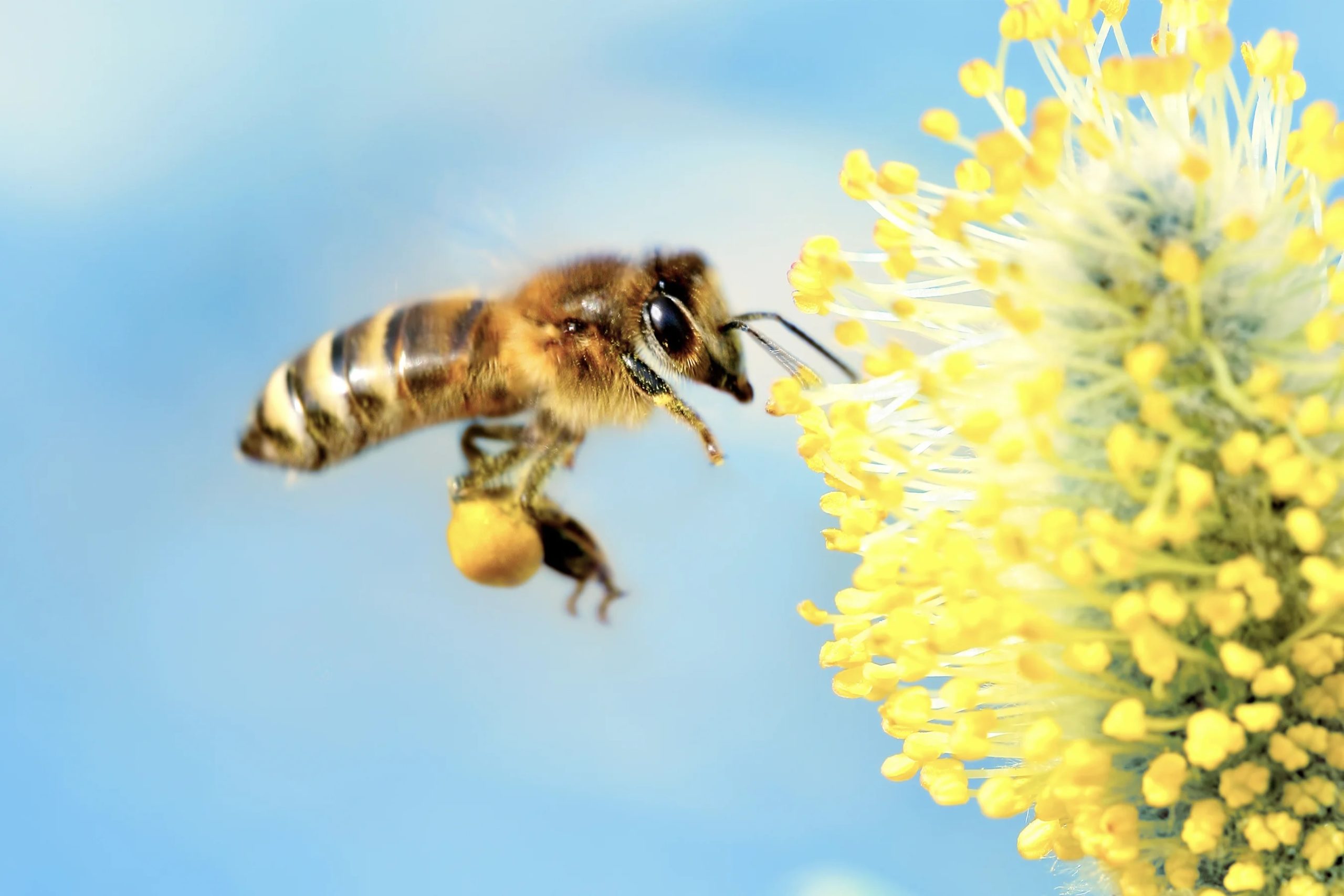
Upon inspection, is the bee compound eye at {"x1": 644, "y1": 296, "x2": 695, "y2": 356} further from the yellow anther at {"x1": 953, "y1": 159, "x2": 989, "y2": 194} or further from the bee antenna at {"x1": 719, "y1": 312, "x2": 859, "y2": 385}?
the yellow anther at {"x1": 953, "y1": 159, "x2": 989, "y2": 194}

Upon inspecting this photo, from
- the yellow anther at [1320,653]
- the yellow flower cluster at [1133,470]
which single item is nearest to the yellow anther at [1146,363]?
the yellow flower cluster at [1133,470]

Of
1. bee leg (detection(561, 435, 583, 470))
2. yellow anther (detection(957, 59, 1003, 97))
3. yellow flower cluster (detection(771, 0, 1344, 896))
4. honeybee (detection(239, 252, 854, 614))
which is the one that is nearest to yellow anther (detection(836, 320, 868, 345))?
yellow flower cluster (detection(771, 0, 1344, 896))

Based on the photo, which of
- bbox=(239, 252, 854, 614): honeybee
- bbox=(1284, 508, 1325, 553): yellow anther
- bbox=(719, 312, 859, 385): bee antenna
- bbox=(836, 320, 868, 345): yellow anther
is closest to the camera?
bbox=(1284, 508, 1325, 553): yellow anther

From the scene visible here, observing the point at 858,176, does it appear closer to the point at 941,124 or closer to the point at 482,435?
the point at 941,124

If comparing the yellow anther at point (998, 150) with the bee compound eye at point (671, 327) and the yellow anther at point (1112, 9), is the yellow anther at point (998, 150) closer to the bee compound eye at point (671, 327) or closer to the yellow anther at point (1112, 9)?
the yellow anther at point (1112, 9)

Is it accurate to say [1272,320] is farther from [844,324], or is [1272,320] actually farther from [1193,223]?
[844,324]

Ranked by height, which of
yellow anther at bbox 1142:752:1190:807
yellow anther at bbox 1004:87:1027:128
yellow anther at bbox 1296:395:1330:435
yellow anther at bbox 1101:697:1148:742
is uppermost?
yellow anther at bbox 1004:87:1027:128

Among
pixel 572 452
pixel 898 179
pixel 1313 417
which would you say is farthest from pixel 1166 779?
pixel 572 452

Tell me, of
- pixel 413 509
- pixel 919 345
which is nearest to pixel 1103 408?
pixel 919 345
